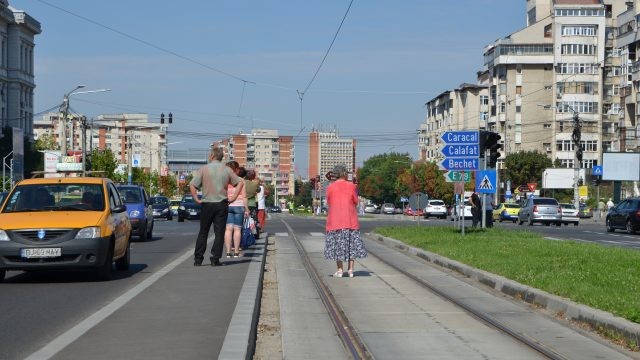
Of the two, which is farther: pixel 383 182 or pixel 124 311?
pixel 383 182

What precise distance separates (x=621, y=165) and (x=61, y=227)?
60122 mm

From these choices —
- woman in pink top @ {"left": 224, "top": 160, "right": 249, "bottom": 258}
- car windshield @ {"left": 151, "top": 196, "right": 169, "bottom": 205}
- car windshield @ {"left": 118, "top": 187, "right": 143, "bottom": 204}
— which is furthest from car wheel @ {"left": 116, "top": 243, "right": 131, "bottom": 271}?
car windshield @ {"left": 151, "top": 196, "right": 169, "bottom": 205}

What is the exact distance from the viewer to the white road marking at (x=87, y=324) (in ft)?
26.5

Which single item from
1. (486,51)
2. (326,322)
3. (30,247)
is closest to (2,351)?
(326,322)

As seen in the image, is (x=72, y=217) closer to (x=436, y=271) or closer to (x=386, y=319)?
(x=386, y=319)

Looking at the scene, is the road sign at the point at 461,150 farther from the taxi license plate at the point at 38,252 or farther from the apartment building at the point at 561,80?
the apartment building at the point at 561,80

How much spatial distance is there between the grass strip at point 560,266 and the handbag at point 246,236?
4.01 metres

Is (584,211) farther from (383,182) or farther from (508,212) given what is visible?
(383,182)

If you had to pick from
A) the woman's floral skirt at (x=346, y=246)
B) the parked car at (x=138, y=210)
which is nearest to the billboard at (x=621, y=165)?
the parked car at (x=138, y=210)

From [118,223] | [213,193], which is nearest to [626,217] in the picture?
[213,193]

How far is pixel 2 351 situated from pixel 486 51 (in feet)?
378

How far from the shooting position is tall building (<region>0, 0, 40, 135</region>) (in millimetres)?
116312

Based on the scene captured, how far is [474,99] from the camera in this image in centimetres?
12394

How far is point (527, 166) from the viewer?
101688 mm
